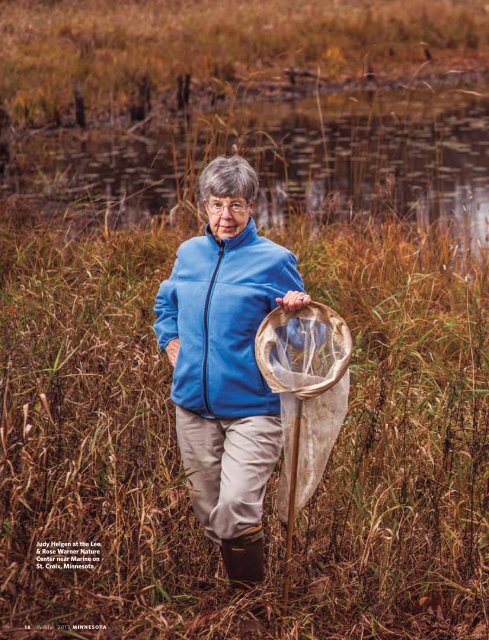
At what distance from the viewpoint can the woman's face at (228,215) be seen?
2.72 m

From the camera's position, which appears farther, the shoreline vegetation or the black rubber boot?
the shoreline vegetation

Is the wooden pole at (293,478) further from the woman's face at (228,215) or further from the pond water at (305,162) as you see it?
the pond water at (305,162)

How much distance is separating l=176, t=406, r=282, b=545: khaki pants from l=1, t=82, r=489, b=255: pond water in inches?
119

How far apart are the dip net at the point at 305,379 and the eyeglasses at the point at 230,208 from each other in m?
0.33

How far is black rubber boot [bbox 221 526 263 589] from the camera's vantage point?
8.75ft

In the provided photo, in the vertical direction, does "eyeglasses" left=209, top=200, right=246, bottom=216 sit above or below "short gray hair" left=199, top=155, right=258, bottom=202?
below

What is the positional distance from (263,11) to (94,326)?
19.2 meters

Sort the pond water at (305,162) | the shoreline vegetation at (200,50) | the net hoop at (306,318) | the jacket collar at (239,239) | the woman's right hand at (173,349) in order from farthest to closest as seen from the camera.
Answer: the shoreline vegetation at (200,50) < the pond water at (305,162) < the woman's right hand at (173,349) < the jacket collar at (239,239) < the net hoop at (306,318)

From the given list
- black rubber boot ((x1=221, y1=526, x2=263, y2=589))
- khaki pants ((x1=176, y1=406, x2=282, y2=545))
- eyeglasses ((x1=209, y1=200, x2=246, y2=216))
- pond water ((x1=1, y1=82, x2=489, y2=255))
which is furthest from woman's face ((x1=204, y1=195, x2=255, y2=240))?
pond water ((x1=1, y1=82, x2=489, y2=255))

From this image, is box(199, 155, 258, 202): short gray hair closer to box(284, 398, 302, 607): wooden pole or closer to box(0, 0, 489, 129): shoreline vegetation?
box(284, 398, 302, 607): wooden pole

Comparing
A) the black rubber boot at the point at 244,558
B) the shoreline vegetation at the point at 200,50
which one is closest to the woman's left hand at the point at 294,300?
the black rubber boot at the point at 244,558

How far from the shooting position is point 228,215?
2717mm

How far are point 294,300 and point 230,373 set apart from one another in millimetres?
295

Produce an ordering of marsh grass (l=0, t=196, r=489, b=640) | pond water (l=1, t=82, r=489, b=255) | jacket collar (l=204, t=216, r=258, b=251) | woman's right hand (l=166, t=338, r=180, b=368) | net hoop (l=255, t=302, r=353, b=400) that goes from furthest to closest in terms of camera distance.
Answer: pond water (l=1, t=82, r=489, b=255), woman's right hand (l=166, t=338, r=180, b=368), jacket collar (l=204, t=216, r=258, b=251), marsh grass (l=0, t=196, r=489, b=640), net hoop (l=255, t=302, r=353, b=400)
